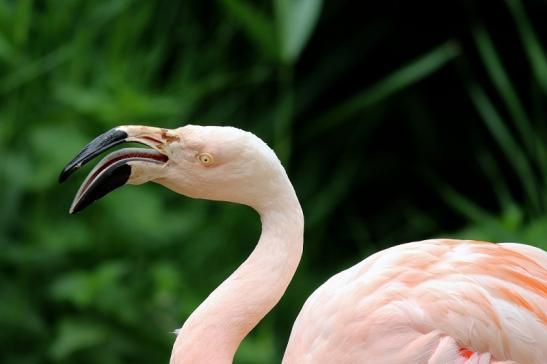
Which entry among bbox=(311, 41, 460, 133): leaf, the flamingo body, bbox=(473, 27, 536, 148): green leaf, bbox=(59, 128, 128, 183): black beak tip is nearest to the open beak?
bbox=(59, 128, 128, 183): black beak tip

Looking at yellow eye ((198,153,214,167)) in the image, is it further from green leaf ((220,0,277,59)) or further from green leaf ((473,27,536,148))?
green leaf ((473,27,536,148))

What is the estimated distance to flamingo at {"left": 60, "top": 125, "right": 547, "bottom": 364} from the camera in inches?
115

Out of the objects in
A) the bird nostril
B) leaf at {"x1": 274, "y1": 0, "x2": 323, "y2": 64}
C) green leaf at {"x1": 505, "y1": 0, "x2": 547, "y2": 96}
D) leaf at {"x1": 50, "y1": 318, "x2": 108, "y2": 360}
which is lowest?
leaf at {"x1": 50, "y1": 318, "x2": 108, "y2": 360}

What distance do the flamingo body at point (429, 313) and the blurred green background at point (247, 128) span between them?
197 centimetres

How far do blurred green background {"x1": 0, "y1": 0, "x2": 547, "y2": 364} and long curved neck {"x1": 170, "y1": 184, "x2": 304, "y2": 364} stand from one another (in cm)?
211

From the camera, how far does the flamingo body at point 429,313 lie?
2.96m

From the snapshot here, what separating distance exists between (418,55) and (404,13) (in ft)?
0.86

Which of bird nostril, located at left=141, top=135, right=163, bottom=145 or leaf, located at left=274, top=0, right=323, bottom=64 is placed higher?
leaf, located at left=274, top=0, right=323, bottom=64

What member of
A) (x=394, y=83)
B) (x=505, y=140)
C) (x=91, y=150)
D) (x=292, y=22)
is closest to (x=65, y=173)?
(x=91, y=150)

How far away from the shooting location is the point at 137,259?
5.38 meters

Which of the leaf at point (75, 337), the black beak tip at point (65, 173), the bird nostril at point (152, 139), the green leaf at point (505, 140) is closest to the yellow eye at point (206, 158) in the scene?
the bird nostril at point (152, 139)

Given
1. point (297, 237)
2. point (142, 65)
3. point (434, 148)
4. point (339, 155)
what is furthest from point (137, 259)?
point (297, 237)

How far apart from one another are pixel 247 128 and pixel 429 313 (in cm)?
322

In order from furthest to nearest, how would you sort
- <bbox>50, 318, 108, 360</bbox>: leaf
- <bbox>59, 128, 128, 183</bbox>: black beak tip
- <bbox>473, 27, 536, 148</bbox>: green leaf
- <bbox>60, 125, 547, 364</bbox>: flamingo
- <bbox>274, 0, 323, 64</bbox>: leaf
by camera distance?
1. <bbox>473, 27, 536, 148</bbox>: green leaf
2. <bbox>274, 0, 323, 64</bbox>: leaf
3. <bbox>50, 318, 108, 360</bbox>: leaf
4. <bbox>60, 125, 547, 364</bbox>: flamingo
5. <bbox>59, 128, 128, 183</bbox>: black beak tip
